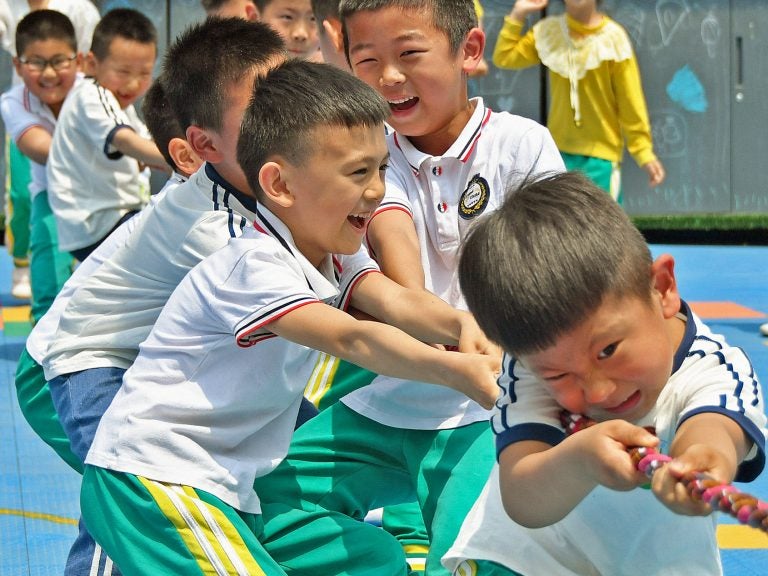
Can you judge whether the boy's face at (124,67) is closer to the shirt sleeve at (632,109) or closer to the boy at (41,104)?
the boy at (41,104)

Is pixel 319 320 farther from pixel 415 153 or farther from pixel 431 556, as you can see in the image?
pixel 415 153

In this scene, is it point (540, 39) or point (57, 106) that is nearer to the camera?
point (57, 106)

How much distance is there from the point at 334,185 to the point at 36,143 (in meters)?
4.50

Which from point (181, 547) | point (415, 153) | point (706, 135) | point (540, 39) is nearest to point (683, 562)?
point (181, 547)

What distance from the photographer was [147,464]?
2570 millimetres

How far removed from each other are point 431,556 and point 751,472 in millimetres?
911

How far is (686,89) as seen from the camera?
11312mm

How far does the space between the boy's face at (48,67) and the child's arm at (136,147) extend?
1.13 m

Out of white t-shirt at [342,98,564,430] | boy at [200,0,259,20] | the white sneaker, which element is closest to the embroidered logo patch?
white t-shirt at [342,98,564,430]

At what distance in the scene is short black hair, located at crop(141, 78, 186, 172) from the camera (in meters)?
3.64

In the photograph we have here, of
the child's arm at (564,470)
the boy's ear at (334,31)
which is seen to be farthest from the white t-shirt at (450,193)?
the child's arm at (564,470)

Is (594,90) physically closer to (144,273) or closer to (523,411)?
(144,273)

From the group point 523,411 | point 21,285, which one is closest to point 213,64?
point 523,411

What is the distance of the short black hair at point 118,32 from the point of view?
19.9 ft
